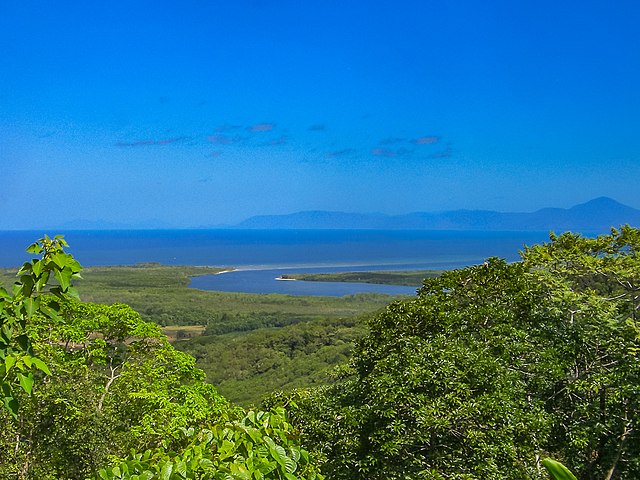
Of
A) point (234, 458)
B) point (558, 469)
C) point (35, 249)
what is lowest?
point (234, 458)

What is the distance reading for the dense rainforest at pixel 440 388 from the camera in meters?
6.65

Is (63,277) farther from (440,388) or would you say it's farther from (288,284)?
(288,284)

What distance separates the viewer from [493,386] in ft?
22.5

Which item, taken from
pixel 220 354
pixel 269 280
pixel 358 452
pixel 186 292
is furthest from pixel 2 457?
pixel 269 280

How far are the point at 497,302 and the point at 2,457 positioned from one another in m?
8.02

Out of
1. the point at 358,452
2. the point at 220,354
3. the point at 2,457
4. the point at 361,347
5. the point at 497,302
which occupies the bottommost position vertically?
the point at 220,354

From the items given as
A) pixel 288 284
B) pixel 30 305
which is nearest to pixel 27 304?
pixel 30 305

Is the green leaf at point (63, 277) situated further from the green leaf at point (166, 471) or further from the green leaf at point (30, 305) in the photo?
the green leaf at point (166, 471)

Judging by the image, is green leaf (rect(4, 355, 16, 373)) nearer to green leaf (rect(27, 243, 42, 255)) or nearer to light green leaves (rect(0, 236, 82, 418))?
light green leaves (rect(0, 236, 82, 418))

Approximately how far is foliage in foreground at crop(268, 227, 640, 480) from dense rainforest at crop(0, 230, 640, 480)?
0.02 meters

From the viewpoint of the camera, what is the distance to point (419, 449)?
6.84 metres

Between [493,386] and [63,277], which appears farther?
[493,386]

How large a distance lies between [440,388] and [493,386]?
24.8 inches

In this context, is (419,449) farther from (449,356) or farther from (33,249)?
(33,249)
